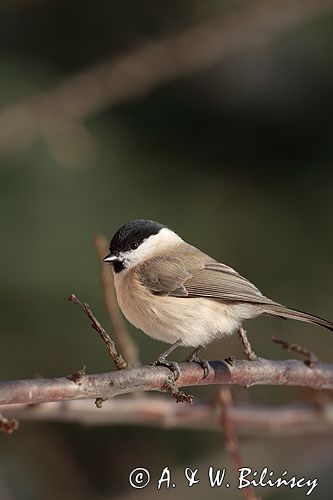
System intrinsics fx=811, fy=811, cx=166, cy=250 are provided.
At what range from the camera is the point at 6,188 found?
4344mm

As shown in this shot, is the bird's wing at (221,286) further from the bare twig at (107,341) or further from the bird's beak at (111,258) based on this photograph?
the bare twig at (107,341)

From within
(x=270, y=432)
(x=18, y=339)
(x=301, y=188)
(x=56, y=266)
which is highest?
→ (x=301, y=188)

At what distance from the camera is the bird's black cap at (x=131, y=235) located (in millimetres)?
2550

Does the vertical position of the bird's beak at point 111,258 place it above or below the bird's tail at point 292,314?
above

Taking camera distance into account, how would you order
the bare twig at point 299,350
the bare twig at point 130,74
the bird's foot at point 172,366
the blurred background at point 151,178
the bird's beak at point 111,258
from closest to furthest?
the bird's foot at point 172,366 → the bare twig at point 299,350 → the bird's beak at point 111,258 → the bare twig at point 130,74 → the blurred background at point 151,178

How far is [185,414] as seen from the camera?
2.63 meters

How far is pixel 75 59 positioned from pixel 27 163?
0.88 meters

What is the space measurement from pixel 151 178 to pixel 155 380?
2843mm

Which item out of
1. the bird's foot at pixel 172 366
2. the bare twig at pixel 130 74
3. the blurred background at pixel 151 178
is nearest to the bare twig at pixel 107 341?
the bird's foot at pixel 172 366

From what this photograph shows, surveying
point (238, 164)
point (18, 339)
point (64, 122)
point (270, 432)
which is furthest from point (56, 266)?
point (270, 432)

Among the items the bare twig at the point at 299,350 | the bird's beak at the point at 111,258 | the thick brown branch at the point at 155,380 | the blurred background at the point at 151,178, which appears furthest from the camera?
the blurred background at the point at 151,178

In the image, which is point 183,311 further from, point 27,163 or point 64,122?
point 27,163

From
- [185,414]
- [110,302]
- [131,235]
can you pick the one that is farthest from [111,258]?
[185,414]

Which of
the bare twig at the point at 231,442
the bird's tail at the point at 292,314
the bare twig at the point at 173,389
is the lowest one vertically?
the bare twig at the point at 231,442
